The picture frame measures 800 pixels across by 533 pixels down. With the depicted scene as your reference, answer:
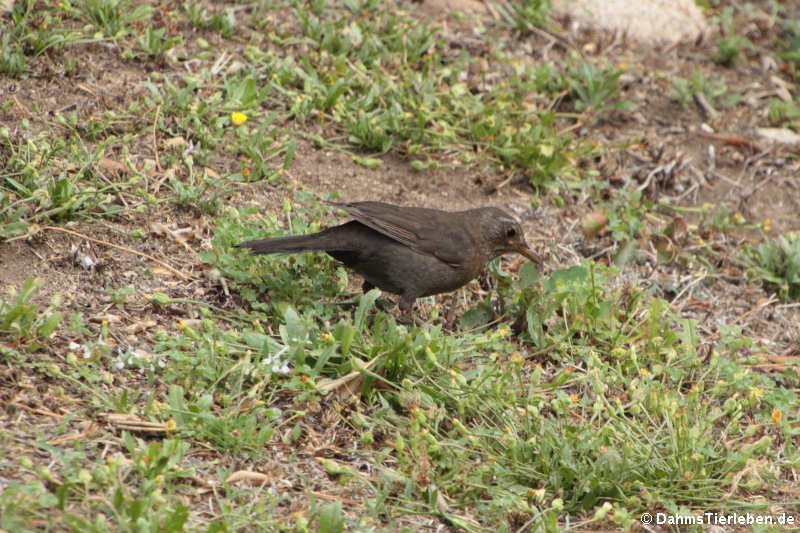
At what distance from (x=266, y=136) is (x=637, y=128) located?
11.5 feet

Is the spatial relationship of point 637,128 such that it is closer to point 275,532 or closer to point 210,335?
point 210,335

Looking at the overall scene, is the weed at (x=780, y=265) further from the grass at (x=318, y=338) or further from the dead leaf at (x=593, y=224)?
the dead leaf at (x=593, y=224)

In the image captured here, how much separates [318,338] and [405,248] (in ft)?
3.33

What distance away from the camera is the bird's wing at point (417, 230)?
5449 millimetres

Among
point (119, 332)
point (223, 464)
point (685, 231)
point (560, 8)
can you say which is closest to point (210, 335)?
point (119, 332)

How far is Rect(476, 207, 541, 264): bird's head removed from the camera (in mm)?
6016

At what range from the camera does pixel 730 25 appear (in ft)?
32.9

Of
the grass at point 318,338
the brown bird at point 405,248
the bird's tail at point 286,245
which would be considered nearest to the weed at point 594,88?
the grass at point 318,338

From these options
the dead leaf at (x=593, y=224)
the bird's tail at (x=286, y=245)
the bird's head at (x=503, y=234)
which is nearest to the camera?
the bird's tail at (x=286, y=245)

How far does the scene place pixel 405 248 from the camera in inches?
217

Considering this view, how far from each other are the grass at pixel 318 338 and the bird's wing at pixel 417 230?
41cm

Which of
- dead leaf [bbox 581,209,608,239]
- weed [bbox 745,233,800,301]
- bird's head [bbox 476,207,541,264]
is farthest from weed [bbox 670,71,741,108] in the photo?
bird's head [bbox 476,207,541,264]

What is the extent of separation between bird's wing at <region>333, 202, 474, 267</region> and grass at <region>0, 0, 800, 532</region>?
412mm

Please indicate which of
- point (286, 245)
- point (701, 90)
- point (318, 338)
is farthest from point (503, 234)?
point (701, 90)
